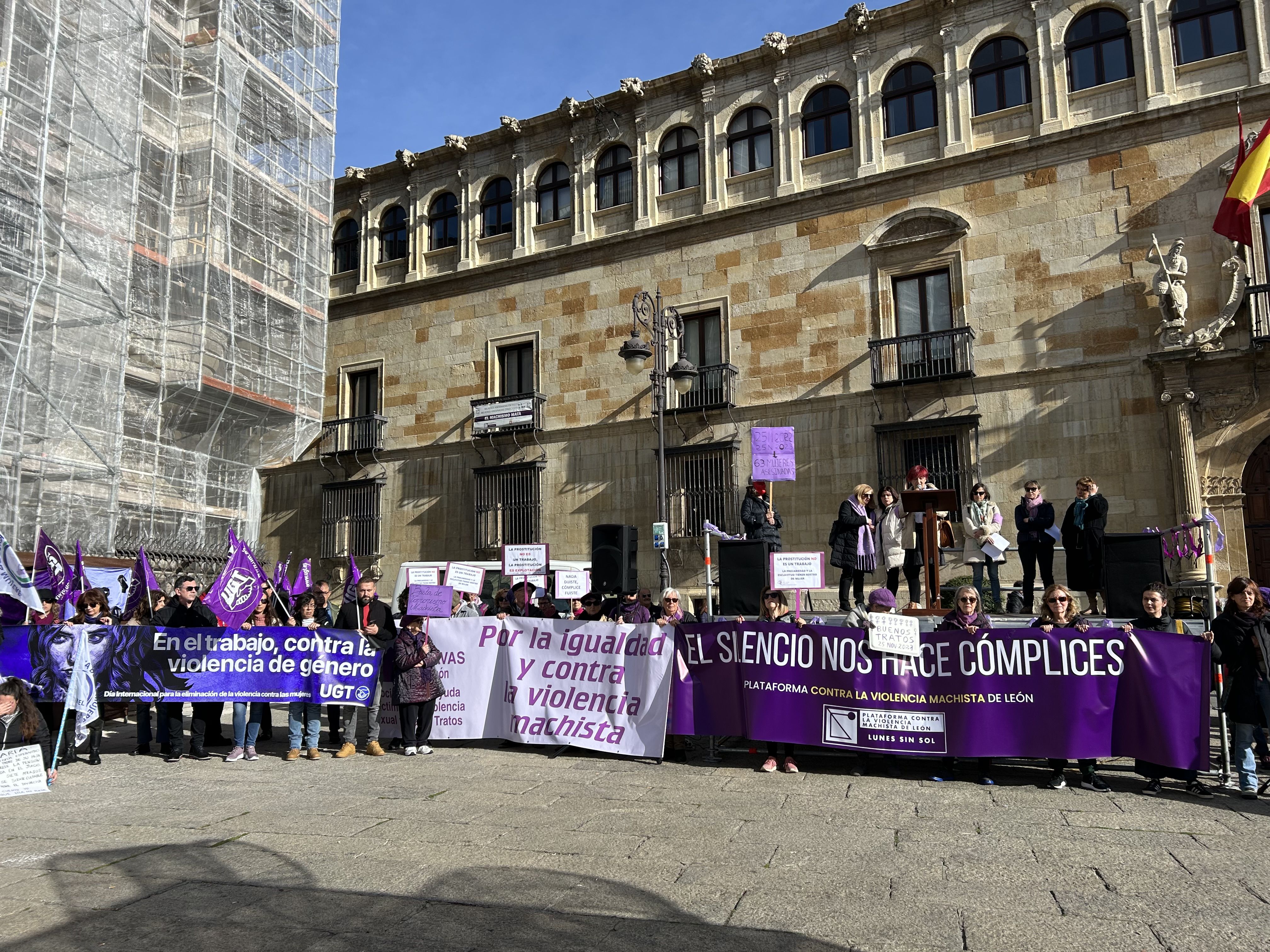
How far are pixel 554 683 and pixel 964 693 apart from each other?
404cm

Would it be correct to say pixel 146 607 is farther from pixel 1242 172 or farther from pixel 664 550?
pixel 1242 172

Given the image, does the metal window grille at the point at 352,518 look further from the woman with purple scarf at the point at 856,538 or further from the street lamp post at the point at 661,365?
the woman with purple scarf at the point at 856,538

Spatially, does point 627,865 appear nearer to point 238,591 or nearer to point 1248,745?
point 1248,745

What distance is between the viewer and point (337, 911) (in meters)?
4.75

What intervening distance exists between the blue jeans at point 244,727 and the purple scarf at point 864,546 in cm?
734

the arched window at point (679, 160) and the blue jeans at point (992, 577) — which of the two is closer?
the blue jeans at point (992, 577)

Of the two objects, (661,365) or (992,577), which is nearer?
(992,577)

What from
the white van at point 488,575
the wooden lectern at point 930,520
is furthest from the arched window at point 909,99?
the white van at point 488,575

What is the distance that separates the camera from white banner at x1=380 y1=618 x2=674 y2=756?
9320 mm

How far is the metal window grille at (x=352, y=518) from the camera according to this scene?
24297 millimetres

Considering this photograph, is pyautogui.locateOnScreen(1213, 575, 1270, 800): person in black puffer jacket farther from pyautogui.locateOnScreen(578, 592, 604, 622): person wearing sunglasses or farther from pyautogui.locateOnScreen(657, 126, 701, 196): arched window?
pyautogui.locateOnScreen(657, 126, 701, 196): arched window

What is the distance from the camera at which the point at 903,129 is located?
65.4 feet

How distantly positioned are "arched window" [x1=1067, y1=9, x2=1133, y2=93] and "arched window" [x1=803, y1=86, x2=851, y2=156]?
4.43m

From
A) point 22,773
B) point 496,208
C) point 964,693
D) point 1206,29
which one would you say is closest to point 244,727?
point 22,773
